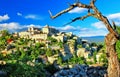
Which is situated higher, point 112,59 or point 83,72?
point 112,59

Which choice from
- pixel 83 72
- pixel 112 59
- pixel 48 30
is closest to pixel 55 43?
pixel 48 30

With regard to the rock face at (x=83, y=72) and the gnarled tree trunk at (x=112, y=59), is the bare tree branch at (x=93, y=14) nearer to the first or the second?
the gnarled tree trunk at (x=112, y=59)

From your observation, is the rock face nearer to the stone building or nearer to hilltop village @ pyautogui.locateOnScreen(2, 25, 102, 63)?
hilltop village @ pyautogui.locateOnScreen(2, 25, 102, 63)

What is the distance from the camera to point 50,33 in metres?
174

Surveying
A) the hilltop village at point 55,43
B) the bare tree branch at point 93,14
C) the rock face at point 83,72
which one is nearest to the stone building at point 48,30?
the hilltop village at point 55,43

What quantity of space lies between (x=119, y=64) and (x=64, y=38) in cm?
13205

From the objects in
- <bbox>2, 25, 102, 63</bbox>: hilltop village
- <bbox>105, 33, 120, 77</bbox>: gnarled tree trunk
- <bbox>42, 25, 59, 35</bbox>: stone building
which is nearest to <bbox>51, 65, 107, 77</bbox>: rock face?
<bbox>105, 33, 120, 77</bbox>: gnarled tree trunk

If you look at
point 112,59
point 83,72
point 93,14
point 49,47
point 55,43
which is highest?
point 55,43

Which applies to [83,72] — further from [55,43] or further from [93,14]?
[55,43]

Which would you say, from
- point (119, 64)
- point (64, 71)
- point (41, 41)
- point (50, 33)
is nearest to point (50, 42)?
point (41, 41)

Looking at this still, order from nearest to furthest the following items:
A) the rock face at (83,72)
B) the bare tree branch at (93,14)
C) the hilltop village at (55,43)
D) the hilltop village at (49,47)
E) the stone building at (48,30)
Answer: the bare tree branch at (93,14) → the rock face at (83,72) → the hilltop village at (49,47) → the hilltop village at (55,43) → the stone building at (48,30)

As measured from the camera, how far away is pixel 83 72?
174ft

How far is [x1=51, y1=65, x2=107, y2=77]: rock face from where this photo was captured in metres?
50.5

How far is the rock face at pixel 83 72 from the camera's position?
50.5m
